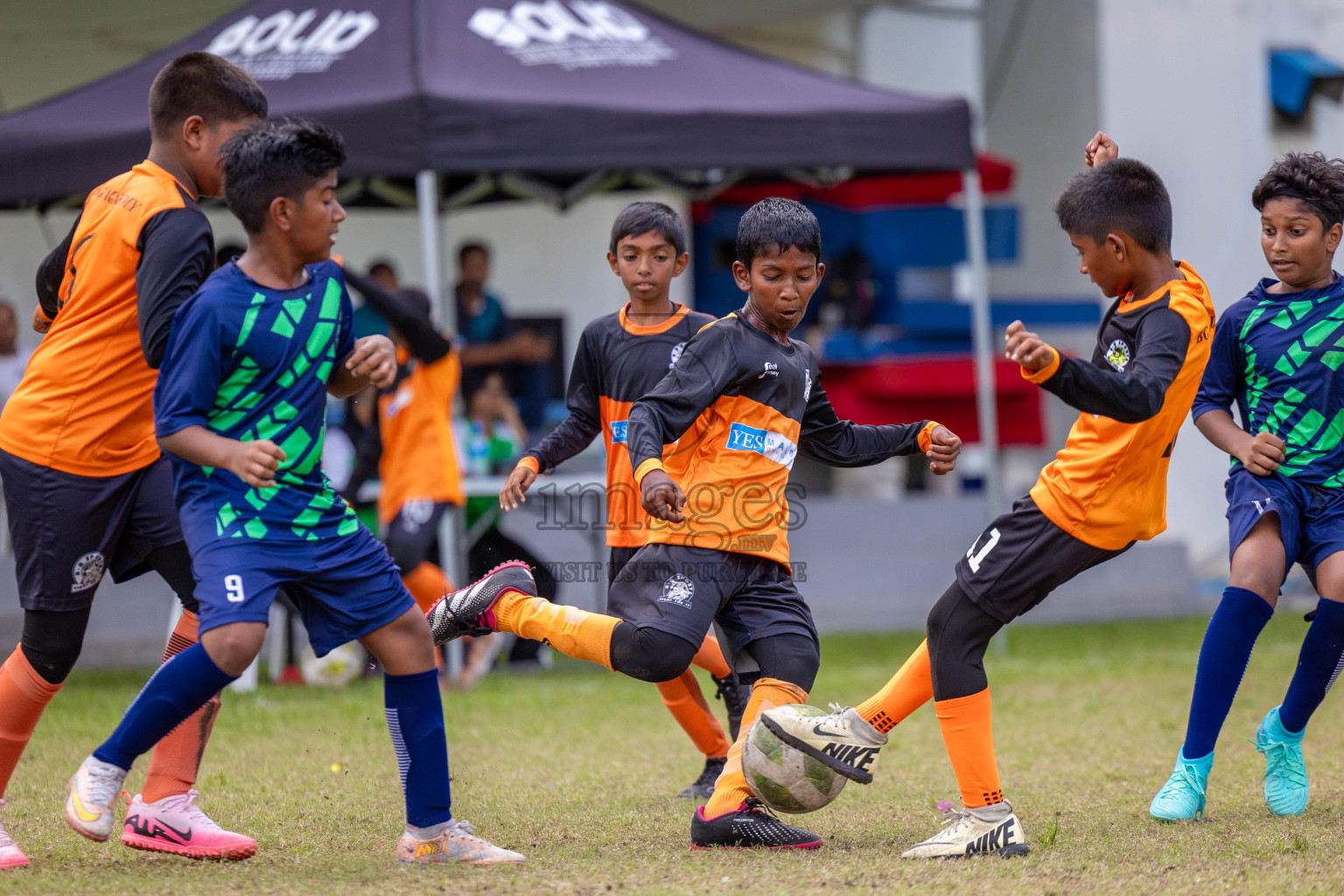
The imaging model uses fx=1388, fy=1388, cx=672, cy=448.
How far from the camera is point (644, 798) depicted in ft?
14.9

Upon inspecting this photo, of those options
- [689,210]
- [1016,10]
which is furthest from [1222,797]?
[1016,10]

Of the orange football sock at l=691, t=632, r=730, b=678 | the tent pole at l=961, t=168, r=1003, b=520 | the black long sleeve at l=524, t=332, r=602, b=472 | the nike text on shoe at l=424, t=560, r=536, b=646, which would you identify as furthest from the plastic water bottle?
the nike text on shoe at l=424, t=560, r=536, b=646

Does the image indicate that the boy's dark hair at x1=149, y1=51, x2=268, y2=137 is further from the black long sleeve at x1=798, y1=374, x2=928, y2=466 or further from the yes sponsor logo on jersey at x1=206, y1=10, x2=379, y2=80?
the yes sponsor logo on jersey at x1=206, y1=10, x2=379, y2=80

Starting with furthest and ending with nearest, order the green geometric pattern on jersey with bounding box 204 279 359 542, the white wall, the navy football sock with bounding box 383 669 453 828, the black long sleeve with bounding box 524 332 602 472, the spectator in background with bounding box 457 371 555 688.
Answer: the white wall
the spectator in background with bounding box 457 371 555 688
the black long sleeve with bounding box 524 332 602 472
the navy football sock with bounding box 383 669 453 828
the green geometric pattern on jersey with bounding box 204 279 359 542

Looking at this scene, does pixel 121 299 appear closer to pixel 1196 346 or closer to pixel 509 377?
pixel 1196 346

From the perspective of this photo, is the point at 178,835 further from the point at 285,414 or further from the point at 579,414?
the point at 579,414

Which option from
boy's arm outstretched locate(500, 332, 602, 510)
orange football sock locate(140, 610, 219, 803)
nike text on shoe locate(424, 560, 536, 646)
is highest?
boy's arm outstretched locate(500, 332, 602, 510)

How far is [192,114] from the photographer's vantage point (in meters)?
3.68

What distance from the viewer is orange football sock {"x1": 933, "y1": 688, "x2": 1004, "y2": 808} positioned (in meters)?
3.60

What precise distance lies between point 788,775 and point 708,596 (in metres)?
0.52

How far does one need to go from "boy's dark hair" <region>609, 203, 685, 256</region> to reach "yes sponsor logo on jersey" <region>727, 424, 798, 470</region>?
0.98 meters

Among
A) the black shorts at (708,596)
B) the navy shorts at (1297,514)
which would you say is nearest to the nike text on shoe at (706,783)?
the black shorts at (708,596)

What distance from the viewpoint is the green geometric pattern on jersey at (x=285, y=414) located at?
10.6ft

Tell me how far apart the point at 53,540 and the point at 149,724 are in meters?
0.68
